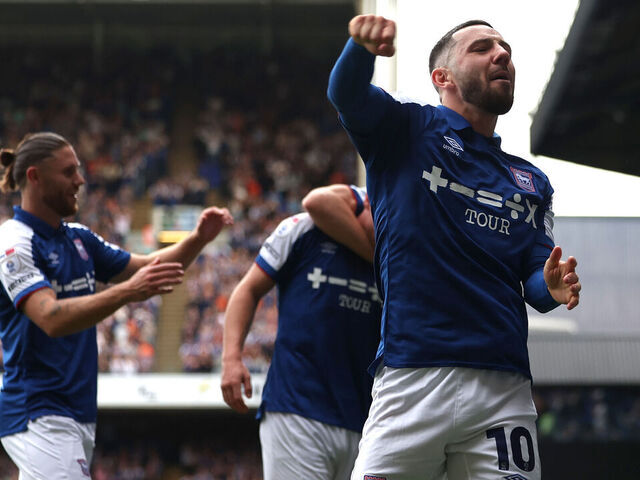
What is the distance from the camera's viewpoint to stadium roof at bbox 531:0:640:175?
6.41 m

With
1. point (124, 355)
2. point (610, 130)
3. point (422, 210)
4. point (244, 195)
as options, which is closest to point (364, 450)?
point (422, 210)

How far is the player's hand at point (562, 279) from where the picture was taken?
2.69 meters

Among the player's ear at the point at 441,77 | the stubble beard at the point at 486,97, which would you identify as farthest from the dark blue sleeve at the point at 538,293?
the player's ear at the point at 441,77

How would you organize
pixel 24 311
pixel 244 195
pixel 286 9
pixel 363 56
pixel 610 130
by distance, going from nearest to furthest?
pixel 363 56, pixel 24 311, pixel 610 130, pixel 244 195, pixel 286 9

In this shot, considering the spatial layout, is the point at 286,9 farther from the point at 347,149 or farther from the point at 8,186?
the point at 8,186

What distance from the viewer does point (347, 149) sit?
2114cm

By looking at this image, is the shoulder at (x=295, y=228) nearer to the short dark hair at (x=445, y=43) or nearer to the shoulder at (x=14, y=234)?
the shoulder at (x=14, y=234)

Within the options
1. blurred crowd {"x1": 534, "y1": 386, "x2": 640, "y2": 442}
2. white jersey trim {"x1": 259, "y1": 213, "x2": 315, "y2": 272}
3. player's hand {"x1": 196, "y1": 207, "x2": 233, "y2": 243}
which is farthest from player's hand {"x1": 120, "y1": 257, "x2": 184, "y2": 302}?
blurred crowd {"x1": 534, "y1": 386, "x2": 640, "y2": 442}

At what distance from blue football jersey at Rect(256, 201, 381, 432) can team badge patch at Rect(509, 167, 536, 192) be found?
1.19 meters

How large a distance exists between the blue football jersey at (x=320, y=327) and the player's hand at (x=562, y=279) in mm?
1404

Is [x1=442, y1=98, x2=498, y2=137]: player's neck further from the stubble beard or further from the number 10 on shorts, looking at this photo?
the number 10 on shorts

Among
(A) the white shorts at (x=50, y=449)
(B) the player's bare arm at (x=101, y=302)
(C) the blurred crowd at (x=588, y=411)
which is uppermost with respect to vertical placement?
(B) the player's bare arm at (x=101, y=302)

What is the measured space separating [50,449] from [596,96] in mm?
4862

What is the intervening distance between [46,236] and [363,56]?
82.9 inches
